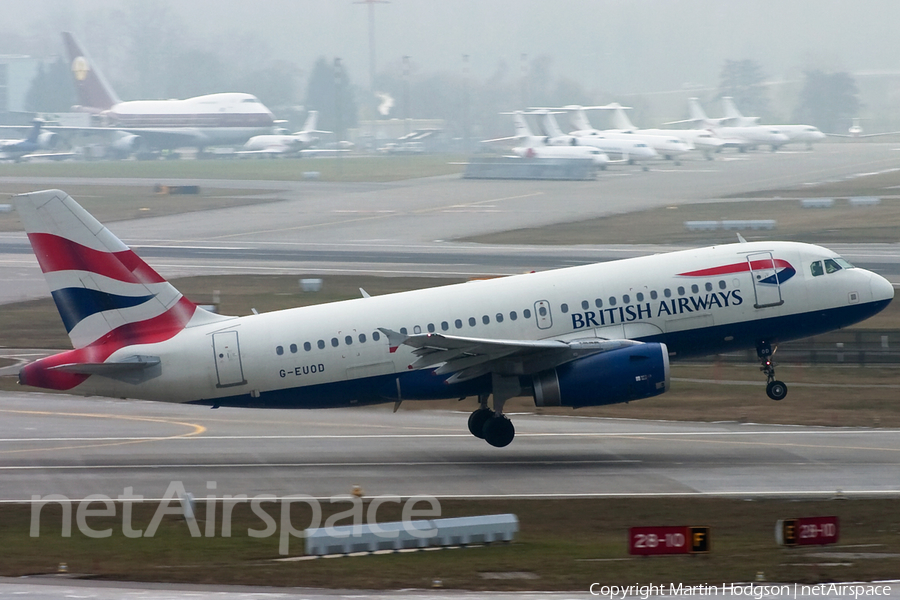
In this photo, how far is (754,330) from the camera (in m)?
32.7

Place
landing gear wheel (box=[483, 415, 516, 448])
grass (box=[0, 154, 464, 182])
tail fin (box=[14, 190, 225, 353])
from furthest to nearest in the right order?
grass (box=[0, 154, 464, 182]) → landing gear wheel (box=[483, 415, 516, 448]) → tail fin (box=[14, 190, 225, 353])

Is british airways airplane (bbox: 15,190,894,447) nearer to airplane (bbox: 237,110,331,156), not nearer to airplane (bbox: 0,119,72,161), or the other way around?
airplane (bbox: 237,110,331,156)

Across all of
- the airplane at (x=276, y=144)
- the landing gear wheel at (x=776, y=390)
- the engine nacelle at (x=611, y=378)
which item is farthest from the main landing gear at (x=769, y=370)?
the airplane at (x=276, y=144)

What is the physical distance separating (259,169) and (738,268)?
125 m

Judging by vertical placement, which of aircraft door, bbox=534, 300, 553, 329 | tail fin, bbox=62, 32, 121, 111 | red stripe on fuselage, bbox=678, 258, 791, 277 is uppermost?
tail fin, bbox=62, 32, 121, 111

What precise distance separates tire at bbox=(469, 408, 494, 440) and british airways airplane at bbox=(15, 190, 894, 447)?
85cm

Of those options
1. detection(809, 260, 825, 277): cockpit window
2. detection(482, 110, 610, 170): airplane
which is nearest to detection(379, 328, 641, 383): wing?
detection(809, 260, 825, 277): cockpit window

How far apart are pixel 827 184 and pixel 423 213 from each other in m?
44.2

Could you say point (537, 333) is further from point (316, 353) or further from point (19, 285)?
point (19, 285)

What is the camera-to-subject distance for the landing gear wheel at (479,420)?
33.3m

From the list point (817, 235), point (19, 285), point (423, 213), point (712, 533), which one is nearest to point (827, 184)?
point (817, 235)

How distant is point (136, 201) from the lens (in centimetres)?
11088

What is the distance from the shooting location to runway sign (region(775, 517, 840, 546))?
20641mm

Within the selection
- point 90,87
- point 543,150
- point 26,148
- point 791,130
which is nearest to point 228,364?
point 543,150
